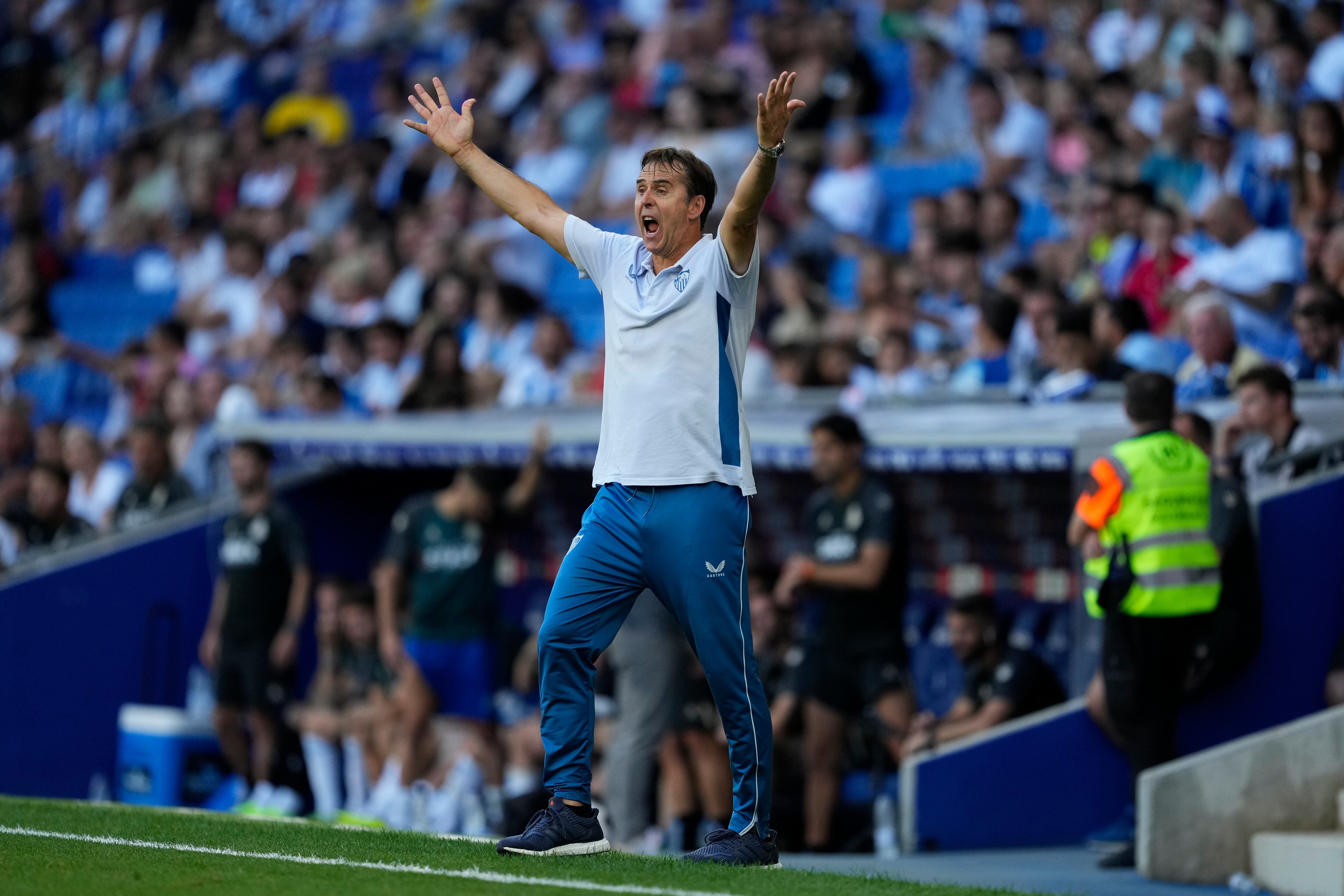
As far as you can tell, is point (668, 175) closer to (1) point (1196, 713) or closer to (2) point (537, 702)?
(1) point (1196, 713)

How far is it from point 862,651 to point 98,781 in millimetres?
5189

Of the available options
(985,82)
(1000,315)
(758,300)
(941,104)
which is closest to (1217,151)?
(1000,315)

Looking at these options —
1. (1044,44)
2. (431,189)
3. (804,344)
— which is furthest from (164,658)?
(1044,44)

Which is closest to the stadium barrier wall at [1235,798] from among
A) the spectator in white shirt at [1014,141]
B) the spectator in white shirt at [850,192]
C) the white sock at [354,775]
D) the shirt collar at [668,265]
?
the shirt collar at [668,265]

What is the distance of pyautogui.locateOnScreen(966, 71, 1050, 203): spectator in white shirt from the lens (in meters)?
11.4

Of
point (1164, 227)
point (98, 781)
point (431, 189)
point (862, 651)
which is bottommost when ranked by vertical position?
point (98, 781)

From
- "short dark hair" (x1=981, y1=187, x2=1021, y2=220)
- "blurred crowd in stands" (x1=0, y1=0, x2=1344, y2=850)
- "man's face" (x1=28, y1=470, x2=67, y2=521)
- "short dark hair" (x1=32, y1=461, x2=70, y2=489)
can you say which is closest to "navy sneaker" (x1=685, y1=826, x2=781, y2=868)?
"blurred crowd in stands" (x1=0, y1=0, x2=1344, y2=850)

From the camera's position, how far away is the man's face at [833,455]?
25.2 feet

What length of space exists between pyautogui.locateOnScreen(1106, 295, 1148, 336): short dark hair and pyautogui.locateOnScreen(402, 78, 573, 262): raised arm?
3719 mm

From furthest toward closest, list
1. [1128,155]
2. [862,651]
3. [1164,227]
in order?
[1128,155], [1164,227], [862,651]

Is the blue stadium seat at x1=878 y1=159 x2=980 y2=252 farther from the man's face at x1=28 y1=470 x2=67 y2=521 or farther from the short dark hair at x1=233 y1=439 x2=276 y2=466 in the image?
the man's face at x1=28 y1=470 x2=67 y2=521

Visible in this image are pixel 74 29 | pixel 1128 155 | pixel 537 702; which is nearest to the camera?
pixel 537 702

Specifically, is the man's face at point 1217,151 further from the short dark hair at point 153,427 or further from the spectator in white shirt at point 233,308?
the spectator in white shirt at point 233,308

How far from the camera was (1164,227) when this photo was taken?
8.91 meters
